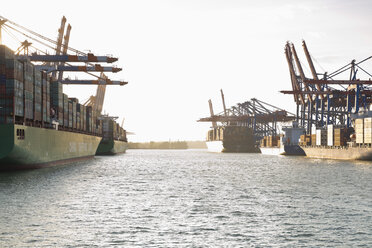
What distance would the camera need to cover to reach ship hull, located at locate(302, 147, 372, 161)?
8035 centimetres

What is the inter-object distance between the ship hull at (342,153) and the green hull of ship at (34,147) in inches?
2084

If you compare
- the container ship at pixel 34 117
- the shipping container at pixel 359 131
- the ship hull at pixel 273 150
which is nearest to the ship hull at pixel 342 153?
the shipping container at pixel 359 131

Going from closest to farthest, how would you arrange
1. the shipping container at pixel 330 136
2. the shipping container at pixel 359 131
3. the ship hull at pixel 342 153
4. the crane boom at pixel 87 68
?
1. the crane boom at pixel 87 68
2. the ship hull at pixel 342 153
3. the shipping container at pixel 359 131
4. the shipping container at pixel 330 136

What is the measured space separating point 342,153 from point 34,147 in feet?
210

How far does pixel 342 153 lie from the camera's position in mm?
89938

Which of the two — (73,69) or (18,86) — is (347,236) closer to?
(18,86)

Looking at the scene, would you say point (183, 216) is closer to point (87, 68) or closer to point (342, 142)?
point (87, 68)

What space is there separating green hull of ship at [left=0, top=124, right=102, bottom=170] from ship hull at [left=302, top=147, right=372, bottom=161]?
2084 inches

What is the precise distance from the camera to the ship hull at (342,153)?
8035 centimetres

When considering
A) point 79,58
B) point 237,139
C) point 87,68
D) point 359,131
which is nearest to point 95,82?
point 87,68

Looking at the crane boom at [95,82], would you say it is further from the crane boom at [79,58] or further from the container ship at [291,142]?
the container ship at [291,142]

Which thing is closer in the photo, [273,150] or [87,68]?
[87,68]

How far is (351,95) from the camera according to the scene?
105625mm

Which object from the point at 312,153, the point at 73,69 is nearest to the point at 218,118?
the point at 312,153
